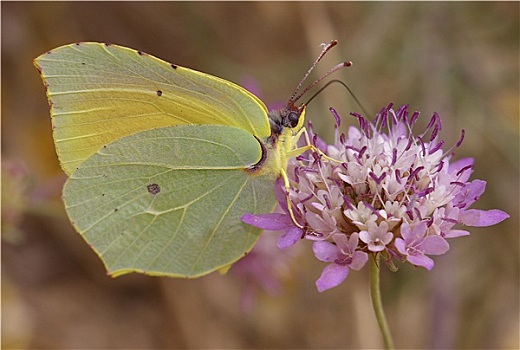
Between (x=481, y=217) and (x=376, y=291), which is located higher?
(x=481, y=217)

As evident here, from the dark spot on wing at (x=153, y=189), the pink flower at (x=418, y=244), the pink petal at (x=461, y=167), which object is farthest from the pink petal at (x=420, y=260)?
the dark spot on wing at (x=153, y=189)

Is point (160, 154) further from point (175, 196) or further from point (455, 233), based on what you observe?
point (455, 233)

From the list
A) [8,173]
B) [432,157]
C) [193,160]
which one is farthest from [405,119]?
[8,173]

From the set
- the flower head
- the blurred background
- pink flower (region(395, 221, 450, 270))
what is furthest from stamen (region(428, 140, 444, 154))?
the blurred background

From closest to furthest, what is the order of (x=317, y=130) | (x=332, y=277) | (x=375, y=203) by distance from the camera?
(x=332, y=277) < (x=375, y=203) < (x=317, y=130)

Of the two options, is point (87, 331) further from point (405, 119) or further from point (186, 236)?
point (405, 119)

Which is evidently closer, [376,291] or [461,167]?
[376,291]

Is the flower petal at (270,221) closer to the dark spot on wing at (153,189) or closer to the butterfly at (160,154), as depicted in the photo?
the butterfly at (160,154)

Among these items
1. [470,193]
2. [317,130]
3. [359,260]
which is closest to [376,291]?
[359,260]

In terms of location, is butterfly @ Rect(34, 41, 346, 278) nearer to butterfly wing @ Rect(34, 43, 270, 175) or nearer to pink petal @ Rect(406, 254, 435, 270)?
butterfly wing @ Rect(34, 43, 270, 175)
